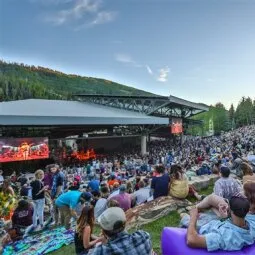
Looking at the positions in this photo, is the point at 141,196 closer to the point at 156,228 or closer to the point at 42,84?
the point at 156,228

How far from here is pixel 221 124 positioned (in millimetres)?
101188

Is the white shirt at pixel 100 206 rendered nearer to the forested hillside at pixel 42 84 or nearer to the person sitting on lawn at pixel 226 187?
the person sitting on lawn at pixel 226 187

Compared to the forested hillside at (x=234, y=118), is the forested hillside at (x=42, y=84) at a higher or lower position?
higher

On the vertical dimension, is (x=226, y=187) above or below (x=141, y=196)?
above

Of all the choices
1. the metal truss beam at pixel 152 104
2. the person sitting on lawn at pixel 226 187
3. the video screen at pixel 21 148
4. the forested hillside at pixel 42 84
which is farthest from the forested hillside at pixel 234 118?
the person sitting on lawn at pixel 226 187

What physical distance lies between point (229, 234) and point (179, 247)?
49cm

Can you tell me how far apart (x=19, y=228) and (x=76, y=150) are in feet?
76.9

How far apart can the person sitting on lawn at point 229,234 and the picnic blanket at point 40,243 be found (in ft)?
11.2

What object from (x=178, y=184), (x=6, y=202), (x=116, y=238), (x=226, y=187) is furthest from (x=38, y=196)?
(x=116, y=238)

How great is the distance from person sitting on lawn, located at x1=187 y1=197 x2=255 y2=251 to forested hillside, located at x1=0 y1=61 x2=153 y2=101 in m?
64.3

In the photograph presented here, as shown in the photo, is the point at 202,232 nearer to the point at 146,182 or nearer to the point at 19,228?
the point at 19,228

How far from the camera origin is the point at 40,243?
19.3 feet

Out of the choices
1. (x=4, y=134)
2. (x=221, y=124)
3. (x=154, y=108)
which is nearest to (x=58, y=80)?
(x=221, y=124)

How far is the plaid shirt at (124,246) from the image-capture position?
102 inches
